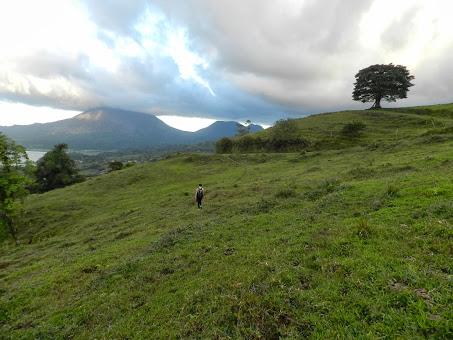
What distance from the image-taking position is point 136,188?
53.9 meters

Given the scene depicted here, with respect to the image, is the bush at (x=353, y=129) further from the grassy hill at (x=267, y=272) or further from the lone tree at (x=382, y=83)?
the grassy hill at (x=267, y=272)

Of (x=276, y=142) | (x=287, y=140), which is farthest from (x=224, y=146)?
(x=287, y=140)

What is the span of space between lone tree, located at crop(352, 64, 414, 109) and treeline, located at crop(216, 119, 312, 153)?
4027cm

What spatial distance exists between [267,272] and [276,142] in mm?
68557

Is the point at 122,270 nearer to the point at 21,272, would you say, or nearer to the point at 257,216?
the point at 257,216

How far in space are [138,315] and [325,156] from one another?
46905 millimetres

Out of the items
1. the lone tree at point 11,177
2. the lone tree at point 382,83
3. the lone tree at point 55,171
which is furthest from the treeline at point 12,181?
the lone tree at point 382,83

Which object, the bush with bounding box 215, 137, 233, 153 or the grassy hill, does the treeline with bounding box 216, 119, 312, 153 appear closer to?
the bush with bounding box 215, 137, 233, 153

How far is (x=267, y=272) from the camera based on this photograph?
11875mm

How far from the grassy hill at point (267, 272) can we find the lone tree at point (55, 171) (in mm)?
62035

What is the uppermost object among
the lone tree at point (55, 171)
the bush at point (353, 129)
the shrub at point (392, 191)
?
the bush at point (353, 129)

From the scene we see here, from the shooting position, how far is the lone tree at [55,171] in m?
86.9

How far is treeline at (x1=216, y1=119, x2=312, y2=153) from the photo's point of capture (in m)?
75.4

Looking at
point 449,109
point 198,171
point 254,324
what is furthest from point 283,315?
point 449,109
